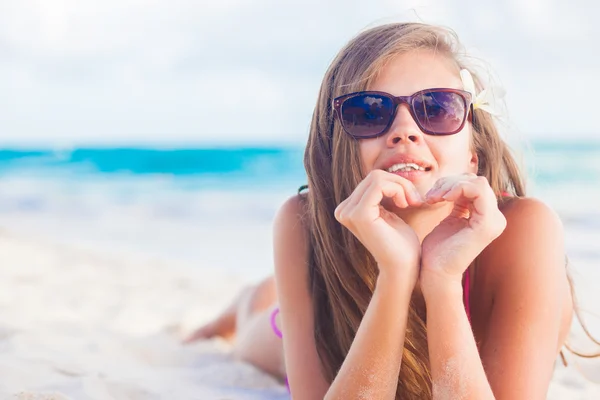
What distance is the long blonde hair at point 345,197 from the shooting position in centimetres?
254

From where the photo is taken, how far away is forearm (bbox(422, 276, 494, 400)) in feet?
6.66

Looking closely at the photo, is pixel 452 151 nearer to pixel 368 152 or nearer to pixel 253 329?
pixel 368 152

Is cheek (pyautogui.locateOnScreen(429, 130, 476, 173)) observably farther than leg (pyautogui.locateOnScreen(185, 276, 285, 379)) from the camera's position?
No

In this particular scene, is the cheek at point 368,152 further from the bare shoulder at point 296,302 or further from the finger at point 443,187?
the bare shoulder at point 296,302

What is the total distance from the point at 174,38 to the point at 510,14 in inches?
549

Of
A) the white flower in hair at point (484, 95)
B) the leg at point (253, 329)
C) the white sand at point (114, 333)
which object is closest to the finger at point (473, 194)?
the white flower in hair at point (484, 95)

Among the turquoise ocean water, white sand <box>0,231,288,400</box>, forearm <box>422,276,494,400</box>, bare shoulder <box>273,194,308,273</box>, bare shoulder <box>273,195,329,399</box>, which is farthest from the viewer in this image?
the turquoise ocean water

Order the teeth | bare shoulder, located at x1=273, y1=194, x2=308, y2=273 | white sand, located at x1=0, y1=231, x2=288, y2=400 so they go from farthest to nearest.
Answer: white sand, located at x1=0, y1=231, x2=288, y2=400 → bare shoulder, located at x1=273, y1=194, x2=308, y2=273 → the teeth

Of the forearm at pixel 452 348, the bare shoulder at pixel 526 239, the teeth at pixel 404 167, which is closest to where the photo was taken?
the forearm at pixel 452 348

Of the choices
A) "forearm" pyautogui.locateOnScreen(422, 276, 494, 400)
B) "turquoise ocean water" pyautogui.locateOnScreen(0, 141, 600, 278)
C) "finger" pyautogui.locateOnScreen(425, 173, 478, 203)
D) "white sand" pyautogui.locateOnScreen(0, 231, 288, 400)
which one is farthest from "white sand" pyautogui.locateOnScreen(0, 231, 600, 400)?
"finger" pyautogui.locateOnScreen(425, 173, 478, 203)

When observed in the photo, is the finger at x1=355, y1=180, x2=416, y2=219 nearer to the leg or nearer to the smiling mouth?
the smiling mouth

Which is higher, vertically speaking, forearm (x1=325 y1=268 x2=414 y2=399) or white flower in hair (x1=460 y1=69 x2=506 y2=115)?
white flower in hair (x1=460 y1=69 x2=506 y2=115)

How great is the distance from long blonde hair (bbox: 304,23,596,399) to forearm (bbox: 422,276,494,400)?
0.46 m

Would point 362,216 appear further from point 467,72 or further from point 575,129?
point 575,129
